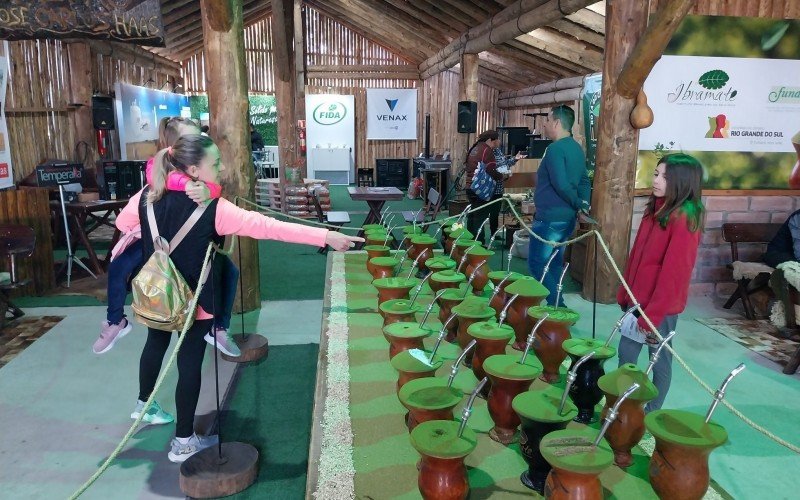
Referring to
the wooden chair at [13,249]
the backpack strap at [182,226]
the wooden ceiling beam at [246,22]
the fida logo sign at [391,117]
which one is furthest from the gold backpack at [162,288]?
the fida logo sign at [391,117]

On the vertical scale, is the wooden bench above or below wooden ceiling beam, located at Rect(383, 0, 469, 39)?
below

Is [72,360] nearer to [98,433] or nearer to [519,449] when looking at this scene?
[98,433]

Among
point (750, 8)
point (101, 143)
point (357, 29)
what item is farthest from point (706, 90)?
point (357, 29)

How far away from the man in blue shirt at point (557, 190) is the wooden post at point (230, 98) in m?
2.27

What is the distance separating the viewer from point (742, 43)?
5035mm

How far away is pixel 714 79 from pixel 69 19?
17.5ft

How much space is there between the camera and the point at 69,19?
4723mm

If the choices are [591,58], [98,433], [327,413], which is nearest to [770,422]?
[327,413]

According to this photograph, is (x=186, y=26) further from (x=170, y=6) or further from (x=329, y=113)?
(x=329, y=113)

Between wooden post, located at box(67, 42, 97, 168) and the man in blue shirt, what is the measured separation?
Result: 7.61 meters

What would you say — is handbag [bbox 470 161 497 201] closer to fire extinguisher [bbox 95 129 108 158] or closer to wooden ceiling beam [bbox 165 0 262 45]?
fire extinguisher [bbox 95 129 108 158]

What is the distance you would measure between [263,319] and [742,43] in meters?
4.61

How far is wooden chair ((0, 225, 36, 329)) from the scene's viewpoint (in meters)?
4.57

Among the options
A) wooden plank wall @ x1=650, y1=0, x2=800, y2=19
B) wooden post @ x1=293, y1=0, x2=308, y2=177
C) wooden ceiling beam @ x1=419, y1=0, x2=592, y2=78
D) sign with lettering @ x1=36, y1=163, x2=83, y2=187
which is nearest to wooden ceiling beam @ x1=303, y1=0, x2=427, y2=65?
wooden post @ x1=293, y1=0, x2=308, y2=177
